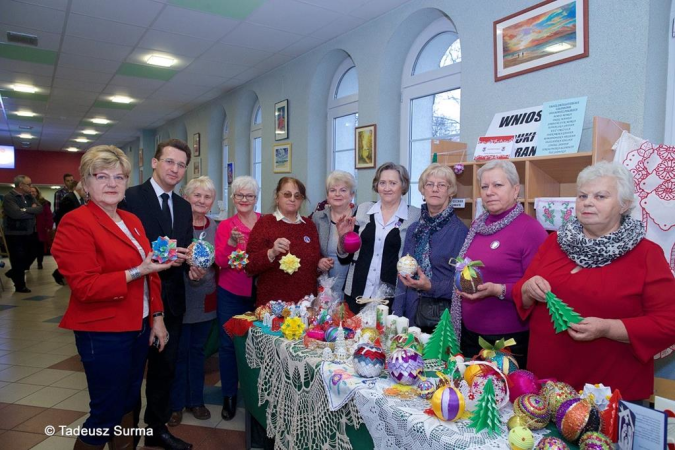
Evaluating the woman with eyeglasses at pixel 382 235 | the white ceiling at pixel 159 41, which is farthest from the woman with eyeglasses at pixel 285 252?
the white ceiling at pixel 159 41

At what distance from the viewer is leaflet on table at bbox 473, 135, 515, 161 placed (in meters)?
2.86

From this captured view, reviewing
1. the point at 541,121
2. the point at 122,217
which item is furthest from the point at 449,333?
the point at 541,121

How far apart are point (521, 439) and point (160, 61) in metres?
6.16

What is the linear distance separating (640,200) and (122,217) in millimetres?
2600

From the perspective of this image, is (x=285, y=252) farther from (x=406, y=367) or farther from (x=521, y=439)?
(x=521, y=439)

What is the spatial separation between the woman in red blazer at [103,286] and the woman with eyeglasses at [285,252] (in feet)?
2.36

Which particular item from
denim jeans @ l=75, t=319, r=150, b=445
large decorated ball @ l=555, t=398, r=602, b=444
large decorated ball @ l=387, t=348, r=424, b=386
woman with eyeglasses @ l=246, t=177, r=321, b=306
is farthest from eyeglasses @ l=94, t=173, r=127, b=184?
large decorated ball @ l=555, t=398, r=602, b=444

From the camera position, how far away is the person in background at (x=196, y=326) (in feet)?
9.04

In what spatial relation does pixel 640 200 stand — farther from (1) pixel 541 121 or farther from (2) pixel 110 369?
(2) pixel 110 369

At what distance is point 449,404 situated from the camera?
1.24 m

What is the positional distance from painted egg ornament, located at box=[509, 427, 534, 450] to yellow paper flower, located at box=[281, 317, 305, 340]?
1.11 meters

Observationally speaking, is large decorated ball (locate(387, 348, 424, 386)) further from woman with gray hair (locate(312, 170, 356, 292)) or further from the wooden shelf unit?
the wooden shelf unit

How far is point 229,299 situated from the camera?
287cm

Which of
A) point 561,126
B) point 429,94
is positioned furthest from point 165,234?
point 429,94
